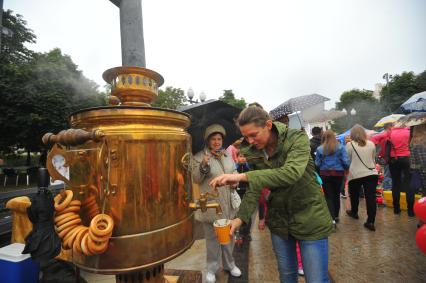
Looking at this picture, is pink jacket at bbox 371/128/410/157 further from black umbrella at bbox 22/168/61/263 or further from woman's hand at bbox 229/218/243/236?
black umbrella at bbox 22/168/61/263

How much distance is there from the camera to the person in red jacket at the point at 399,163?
4.88 metres

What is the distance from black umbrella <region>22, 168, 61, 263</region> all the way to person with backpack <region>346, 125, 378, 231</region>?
16.0 ft

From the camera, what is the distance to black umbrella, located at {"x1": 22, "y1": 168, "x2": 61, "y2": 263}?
1158 millimetres

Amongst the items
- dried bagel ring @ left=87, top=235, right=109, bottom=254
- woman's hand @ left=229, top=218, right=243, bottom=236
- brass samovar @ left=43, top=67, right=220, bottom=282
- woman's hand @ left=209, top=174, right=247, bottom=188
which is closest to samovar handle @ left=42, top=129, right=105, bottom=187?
brass samovar @ left=43, top=67, right=220, bottom=282

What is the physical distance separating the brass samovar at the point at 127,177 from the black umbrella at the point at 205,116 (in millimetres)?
1193

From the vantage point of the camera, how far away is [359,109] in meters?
40.9

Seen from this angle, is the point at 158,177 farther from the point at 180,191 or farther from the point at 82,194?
the point at 82,194

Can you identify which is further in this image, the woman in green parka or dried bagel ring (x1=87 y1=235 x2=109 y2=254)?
the woman in green parka

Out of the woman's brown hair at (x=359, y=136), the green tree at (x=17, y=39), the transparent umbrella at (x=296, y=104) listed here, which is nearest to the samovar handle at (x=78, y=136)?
the transparent umbrella at (x=296, y=104)

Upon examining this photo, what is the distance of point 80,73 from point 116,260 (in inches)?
924

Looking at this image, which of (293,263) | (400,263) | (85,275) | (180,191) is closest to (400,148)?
(400,263)

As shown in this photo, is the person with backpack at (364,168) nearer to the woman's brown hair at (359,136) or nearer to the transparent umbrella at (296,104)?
the woman's brown hair at (359,136)

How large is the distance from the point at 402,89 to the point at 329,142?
3868cm

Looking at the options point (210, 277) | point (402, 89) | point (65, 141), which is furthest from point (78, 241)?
point (402, 89)
